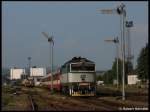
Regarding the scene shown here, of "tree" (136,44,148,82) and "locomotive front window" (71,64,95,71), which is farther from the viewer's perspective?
"tree" (136,44,148,82)

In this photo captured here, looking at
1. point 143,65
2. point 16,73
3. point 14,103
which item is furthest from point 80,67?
point 16,73

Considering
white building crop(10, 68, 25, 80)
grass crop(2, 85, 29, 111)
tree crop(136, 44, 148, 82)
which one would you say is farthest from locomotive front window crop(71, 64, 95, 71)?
white building crop(10, 68, 25, 80)

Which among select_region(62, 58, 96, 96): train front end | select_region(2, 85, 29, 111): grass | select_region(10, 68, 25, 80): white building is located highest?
select_region(10, 68, 25, 80): white building

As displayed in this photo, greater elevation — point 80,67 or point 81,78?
point 80,67

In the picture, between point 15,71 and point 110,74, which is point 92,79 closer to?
point 15,71

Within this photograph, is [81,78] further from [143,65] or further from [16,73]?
[16,73]

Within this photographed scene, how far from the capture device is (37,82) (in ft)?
432

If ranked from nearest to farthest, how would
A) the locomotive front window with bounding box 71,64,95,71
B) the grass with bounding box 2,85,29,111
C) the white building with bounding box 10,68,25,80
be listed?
the grass with bounding box 2,85,29,111, the locomotive front window with bounding box 71,64,95,71, the white building with bounding box 10,68,25,80

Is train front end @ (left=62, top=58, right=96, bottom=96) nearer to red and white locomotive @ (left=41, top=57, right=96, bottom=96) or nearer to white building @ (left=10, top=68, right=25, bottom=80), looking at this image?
red and white locomotive @ (left=41, top=57, right=96, bottom=96)

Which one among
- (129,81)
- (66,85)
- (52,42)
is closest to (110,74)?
(129,81)

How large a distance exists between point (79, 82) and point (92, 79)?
1.26 metres

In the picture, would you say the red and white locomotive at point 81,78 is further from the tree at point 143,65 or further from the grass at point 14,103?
the tree at point 143,65

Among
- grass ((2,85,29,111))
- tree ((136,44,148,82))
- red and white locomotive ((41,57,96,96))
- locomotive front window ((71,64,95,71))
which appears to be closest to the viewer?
grass ((2,85,29,111))

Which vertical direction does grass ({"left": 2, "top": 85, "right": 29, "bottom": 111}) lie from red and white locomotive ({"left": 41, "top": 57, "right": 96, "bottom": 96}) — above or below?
below
